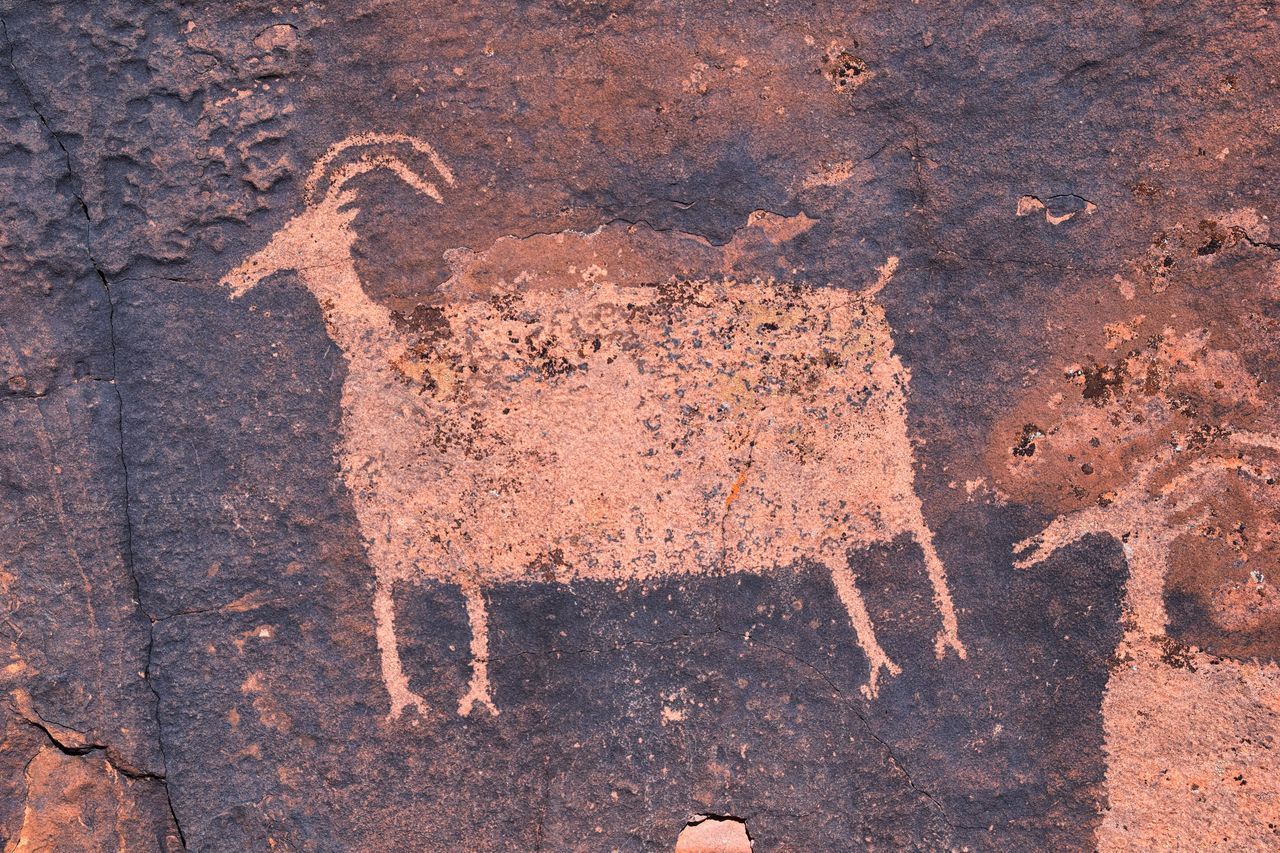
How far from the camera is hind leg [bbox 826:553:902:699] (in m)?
2.40

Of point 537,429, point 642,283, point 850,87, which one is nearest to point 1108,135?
point 850,87

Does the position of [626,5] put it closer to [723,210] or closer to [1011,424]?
[723,210]

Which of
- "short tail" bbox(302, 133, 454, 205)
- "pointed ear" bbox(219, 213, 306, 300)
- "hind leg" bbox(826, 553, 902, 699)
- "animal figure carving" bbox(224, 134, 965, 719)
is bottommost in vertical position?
"hind leg" bbox(826, 553, 902, 699)

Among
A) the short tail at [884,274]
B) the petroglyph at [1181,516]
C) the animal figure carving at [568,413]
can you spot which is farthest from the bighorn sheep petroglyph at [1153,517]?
the short tail at [884,274]

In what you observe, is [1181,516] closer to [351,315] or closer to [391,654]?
[391,654]

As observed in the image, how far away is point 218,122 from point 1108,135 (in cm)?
212

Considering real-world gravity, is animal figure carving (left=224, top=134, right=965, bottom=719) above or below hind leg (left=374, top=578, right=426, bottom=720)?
above

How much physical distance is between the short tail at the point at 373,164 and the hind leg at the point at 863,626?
1.33 metres

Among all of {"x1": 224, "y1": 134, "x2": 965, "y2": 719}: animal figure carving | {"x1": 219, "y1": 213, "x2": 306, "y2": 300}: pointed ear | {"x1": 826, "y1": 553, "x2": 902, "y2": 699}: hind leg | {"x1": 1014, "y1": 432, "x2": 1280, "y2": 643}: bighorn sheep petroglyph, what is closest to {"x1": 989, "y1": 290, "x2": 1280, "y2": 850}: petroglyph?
{"x1": 1014, "y1": 432, "x2": 1280, "y2": 643}: bighorn sheep petroglyph

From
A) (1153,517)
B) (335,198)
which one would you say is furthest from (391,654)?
(1153,517)

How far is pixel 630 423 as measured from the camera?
7.79 ft

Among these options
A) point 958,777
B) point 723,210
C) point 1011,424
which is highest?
point 723,210

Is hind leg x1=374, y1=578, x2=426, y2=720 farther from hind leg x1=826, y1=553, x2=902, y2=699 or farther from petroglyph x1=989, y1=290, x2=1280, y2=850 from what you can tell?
petroglyph x1=989, y1=290, x2=1280, y2=850

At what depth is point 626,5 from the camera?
2.36 metres
